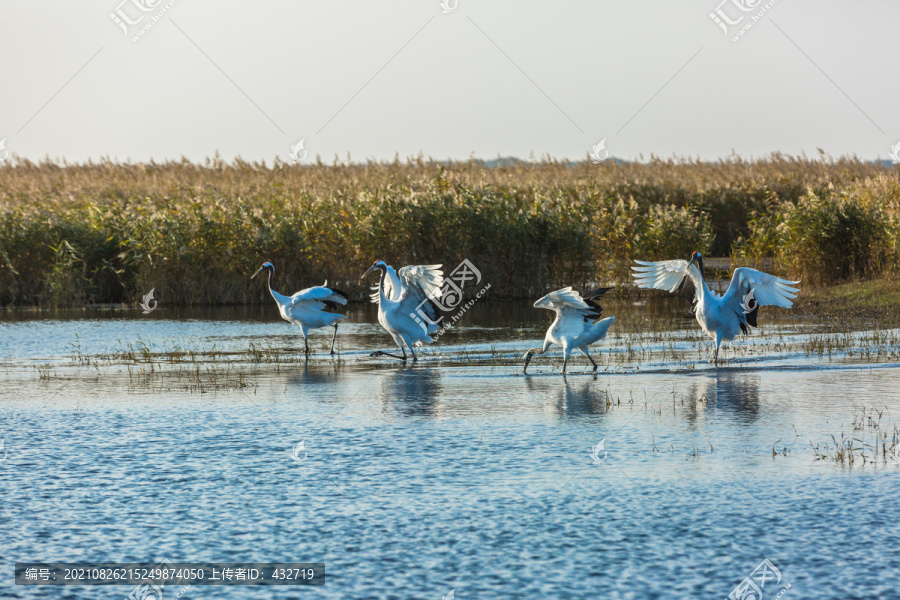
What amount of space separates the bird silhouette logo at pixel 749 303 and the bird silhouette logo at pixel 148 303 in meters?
13.5

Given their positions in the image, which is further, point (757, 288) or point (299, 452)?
point (757, 288)

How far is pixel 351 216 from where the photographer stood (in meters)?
24.1

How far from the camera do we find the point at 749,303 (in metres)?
13.7

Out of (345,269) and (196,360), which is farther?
(345,269)

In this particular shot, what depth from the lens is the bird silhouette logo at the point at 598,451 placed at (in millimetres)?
8102

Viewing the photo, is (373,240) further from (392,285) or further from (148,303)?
(392,285)

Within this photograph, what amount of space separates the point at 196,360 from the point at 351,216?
10.2m

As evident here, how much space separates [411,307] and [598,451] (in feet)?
21.0

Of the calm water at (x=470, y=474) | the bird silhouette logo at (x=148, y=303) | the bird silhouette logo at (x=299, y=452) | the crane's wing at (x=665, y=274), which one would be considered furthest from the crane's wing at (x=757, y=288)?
the bird silhouette logo at (x=148, y=303)

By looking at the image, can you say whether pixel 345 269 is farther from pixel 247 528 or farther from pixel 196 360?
pixel 247 528

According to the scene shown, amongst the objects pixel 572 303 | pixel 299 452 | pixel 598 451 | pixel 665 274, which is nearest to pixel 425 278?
pixel 572 303

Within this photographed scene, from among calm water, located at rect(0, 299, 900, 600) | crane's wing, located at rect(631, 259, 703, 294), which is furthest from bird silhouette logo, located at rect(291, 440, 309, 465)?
crane's wing, located at rect(631, 259, 703, 294)

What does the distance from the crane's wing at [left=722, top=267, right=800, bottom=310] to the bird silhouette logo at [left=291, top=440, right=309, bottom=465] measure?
657cm

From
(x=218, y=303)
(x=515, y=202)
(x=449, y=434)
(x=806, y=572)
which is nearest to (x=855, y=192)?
(x=515, y=202)
